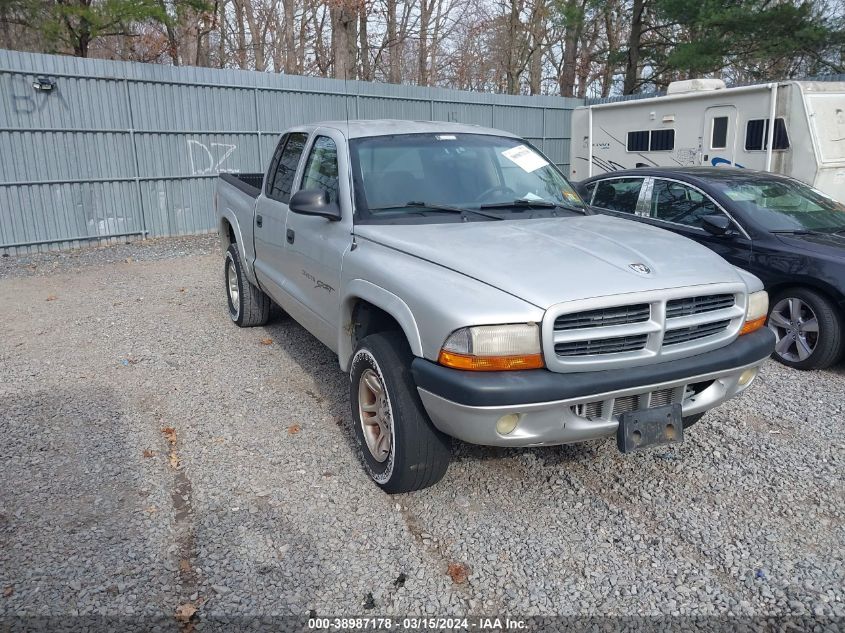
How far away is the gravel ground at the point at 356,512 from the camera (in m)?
2.79

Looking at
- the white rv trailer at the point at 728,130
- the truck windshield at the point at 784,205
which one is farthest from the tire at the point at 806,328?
the white rv trailer at the point at 728,130

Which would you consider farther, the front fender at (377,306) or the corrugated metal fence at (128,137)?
the corrugated metal fence at (128,137)

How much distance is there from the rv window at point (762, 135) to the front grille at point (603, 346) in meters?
8.67

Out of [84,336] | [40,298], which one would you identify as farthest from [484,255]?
[40,298]

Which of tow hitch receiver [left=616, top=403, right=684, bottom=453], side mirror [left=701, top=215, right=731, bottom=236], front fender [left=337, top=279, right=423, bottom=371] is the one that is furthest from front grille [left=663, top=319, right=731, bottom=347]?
side mirror [left=701, top=215, right=731, bottom=236]

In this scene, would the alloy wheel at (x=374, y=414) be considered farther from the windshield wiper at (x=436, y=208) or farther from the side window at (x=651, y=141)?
the side window at (x=651, y=141)

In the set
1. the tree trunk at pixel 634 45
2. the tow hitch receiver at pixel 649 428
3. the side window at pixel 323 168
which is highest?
the tree trunk at pixel 634 45

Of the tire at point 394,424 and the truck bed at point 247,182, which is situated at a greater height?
the truck bed at point 247,182

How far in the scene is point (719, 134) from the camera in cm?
1122

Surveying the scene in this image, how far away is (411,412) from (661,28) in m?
21.8

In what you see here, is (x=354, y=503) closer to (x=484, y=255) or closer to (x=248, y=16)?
(x=484, y=255)

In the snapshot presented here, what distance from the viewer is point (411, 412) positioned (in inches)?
125

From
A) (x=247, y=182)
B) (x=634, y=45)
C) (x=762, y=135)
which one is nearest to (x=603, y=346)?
(x=247, y=182)

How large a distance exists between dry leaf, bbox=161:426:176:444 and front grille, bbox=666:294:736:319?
118 inches
